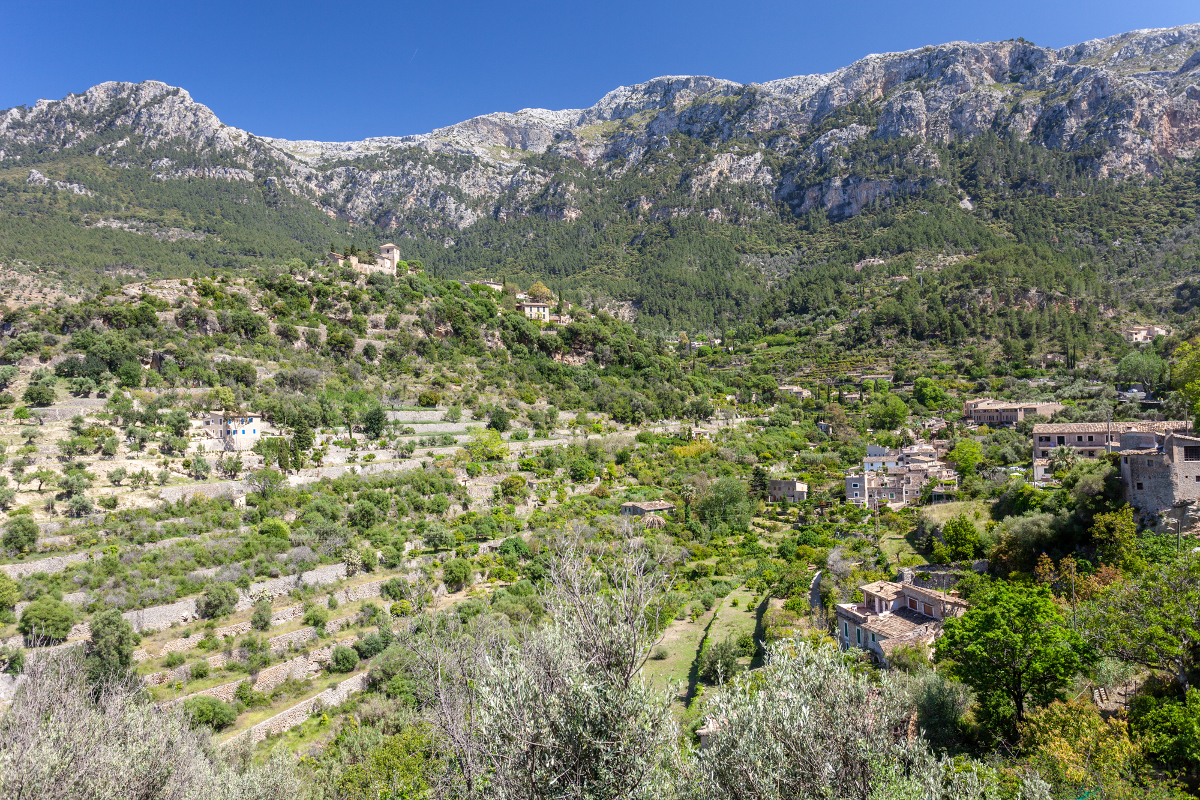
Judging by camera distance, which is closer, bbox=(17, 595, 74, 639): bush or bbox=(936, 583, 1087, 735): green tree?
bbox=(936, 583, 1087, 735): green tree

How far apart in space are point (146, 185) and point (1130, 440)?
4847 inches

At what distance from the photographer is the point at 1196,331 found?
45.9m

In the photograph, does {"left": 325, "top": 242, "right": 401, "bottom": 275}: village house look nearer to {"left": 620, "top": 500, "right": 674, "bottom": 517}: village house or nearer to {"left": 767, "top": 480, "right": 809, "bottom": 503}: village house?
{"left": 620, "top": 500, "right": 674, "bottom": 517}: village house

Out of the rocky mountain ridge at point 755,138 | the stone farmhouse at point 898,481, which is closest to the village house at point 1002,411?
the stone farmhouse at point 898,481

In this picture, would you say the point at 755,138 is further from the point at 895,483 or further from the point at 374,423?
the point at 374,423

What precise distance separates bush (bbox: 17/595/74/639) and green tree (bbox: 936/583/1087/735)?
2481 cm

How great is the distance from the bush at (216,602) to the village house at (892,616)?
2130cm

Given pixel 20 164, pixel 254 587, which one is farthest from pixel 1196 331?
pixel 20 164

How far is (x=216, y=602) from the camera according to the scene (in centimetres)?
2081

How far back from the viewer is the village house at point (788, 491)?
39853mm

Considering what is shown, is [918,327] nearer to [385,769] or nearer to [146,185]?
[385,769]

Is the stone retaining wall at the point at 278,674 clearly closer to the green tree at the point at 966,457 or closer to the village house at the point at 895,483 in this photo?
the village house at the point at 895,483

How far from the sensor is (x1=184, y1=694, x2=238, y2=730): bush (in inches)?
634

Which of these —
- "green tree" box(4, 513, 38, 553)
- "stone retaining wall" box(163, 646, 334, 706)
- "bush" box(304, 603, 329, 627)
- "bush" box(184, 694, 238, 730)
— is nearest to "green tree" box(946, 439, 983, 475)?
"bush" box(304, 603, 329, 627)
